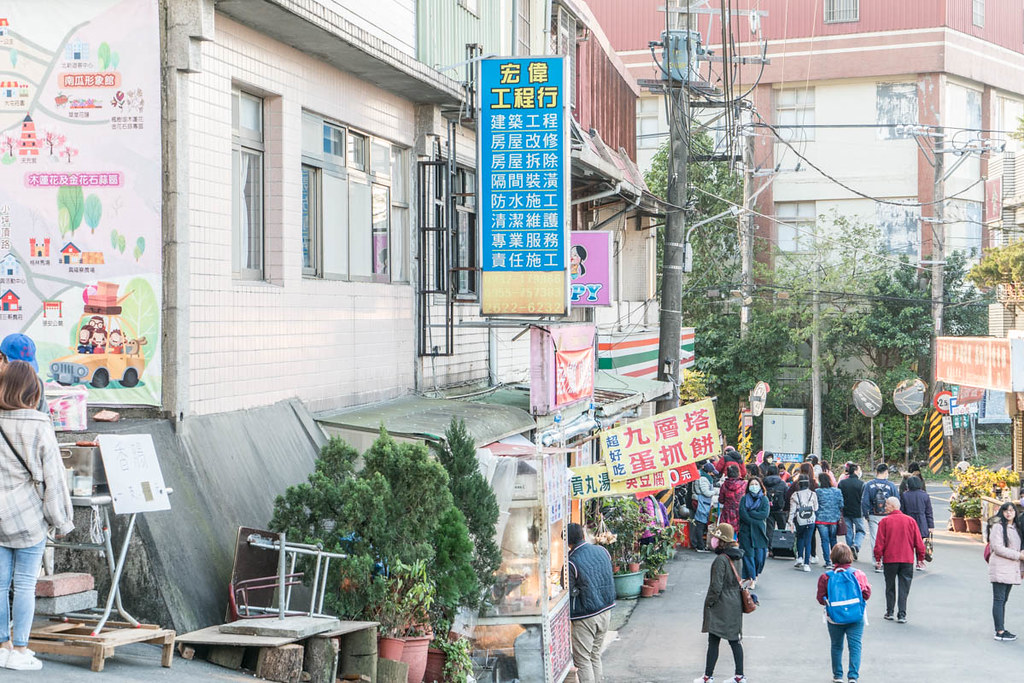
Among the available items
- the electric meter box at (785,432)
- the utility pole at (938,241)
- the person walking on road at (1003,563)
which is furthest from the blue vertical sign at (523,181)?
the utility pole at (938,241)

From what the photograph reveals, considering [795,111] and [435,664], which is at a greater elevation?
[795,111]

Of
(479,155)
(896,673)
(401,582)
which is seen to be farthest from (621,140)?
(401,582)

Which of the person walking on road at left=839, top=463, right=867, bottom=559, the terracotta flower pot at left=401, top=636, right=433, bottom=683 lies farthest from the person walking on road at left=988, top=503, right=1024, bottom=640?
the terracotta flower pot at left=401, top=636, right=433, bottom=683

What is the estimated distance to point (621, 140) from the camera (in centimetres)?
2731

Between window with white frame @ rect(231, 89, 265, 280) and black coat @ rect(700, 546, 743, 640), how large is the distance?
534 centimetres

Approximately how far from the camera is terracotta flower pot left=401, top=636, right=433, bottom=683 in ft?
29.1

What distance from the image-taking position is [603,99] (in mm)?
25016

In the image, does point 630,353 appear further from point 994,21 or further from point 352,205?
point 994,21

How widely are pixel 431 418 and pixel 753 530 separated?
298 inches

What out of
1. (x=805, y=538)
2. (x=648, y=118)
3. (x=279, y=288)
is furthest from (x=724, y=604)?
(x=648, y=118)

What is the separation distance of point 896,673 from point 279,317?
7.34 metres

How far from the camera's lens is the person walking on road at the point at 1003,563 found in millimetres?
14219

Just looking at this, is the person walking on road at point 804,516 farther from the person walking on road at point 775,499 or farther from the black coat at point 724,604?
the black coat at point 724,604

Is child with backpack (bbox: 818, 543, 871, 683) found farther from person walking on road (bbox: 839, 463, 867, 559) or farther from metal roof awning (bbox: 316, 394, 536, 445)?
person walking on road (bbox: 839, 463, 867, 559)
